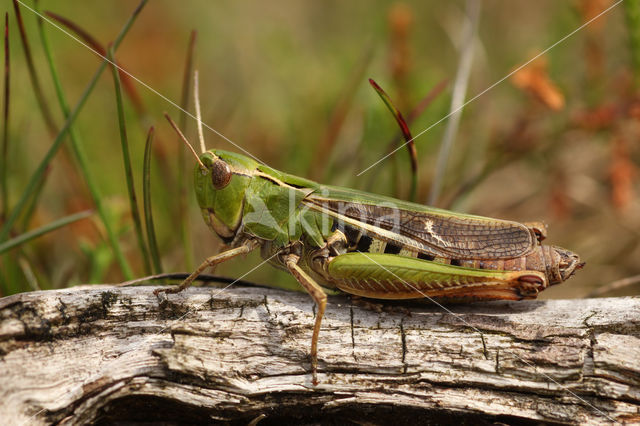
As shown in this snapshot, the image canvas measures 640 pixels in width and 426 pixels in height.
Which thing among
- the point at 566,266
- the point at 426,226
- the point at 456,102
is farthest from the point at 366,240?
the point at 456,102

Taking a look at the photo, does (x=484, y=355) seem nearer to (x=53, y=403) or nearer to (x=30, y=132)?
(x=53, y=403)

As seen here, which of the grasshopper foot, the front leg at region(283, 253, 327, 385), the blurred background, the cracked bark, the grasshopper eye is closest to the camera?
the cracked bark

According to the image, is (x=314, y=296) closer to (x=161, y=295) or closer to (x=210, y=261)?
(x=210, y=261)

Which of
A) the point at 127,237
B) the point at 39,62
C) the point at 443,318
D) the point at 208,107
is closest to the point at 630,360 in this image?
the point at 443,318

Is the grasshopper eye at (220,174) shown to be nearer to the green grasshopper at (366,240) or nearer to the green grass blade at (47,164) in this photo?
the green grasshopper at (366,240)

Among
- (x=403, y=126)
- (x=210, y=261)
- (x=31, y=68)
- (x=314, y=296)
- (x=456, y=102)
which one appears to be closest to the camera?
(x=314, y=296)

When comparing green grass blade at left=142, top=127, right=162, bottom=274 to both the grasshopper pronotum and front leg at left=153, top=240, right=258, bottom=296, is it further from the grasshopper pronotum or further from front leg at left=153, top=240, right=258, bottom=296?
front leg at left=153, top=240, right=258, bottom=296

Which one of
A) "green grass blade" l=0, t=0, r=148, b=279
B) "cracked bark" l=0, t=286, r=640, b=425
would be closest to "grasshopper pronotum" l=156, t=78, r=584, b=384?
"cracked bark" l=0, t=286, r=640, b=425
